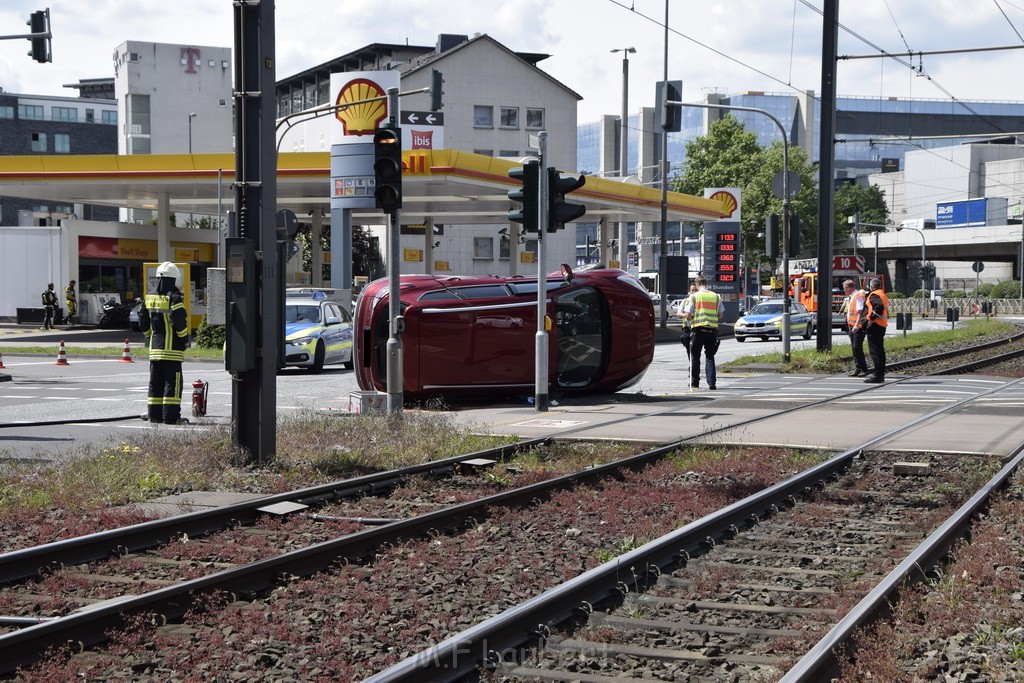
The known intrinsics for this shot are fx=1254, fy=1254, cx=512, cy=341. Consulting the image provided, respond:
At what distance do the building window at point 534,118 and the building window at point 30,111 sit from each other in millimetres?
44368

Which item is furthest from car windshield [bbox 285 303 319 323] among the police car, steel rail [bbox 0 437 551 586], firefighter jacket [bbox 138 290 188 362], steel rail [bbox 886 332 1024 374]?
steel rail [bbox 0 437 551 586]

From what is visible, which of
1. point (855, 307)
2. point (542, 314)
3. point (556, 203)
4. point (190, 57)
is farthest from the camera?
point (190, 57)

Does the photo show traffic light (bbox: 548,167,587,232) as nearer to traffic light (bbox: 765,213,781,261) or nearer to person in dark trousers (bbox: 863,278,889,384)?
person in dark trousers (bbox: 863,278,889,384)

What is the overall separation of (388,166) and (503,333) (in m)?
3.97

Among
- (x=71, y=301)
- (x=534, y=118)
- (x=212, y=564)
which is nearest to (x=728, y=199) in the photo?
(x=534, y=118)

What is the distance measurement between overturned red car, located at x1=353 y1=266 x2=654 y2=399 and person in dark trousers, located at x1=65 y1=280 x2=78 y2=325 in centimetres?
3246

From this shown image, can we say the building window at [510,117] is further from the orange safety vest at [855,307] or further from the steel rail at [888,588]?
the steel rail at [888,588]

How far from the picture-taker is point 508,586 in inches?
261

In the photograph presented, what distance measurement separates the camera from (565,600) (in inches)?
238

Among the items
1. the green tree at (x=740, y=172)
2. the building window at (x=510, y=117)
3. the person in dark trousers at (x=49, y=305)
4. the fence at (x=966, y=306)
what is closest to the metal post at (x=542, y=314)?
the person in dark trousers at (x=49, y=305)

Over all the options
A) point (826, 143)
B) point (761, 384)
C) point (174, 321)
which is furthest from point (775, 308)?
point (174, 321)

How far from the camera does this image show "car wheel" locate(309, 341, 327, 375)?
27.3 meters

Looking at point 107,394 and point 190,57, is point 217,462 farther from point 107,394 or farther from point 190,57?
point 190,57

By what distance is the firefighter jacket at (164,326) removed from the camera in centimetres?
1497
